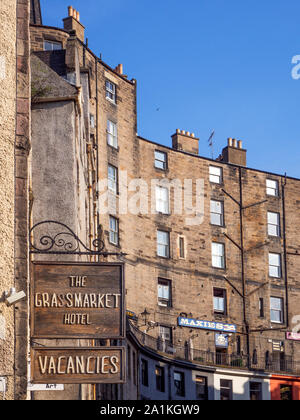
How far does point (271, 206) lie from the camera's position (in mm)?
56875

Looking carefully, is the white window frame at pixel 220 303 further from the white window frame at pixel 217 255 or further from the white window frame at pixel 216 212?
the white window frame at pixel 216 212

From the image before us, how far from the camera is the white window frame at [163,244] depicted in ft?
166

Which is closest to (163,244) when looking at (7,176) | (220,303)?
(220,303)

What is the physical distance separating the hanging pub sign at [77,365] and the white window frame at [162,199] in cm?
3851

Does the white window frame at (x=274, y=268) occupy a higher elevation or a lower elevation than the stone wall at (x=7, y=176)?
higher

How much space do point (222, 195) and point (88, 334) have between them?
43.2 m

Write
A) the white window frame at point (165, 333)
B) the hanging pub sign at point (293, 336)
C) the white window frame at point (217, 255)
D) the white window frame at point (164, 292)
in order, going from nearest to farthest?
Answer: the white window frame at point (165, 333) → the white window frame at point (164, 292) → the white window frame at point (217, 255) → the hanging pub sign at point (293, 336)

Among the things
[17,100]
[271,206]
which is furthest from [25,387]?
[271,206]

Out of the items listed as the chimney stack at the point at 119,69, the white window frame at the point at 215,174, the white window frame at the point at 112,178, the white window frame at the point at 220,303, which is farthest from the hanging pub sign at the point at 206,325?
the chimney stack at the point at 119,69

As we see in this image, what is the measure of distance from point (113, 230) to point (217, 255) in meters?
9.64

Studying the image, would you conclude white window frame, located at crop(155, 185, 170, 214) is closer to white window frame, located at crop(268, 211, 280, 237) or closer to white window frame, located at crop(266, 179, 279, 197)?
white window frame, located at crop(268, 211, 280, 237)

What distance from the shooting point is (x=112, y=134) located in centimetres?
4834

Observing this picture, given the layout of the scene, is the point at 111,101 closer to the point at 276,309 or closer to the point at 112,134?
the point at 112,134

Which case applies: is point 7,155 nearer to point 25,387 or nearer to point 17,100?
point 17,100
